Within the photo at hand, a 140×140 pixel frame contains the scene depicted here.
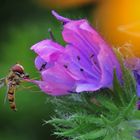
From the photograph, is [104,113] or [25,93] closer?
[104,113]

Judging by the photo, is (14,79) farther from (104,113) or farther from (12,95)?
(104,113)

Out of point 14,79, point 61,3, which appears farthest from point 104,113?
point 61,3

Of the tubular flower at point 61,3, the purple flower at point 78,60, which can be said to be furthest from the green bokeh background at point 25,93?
the purple flower at point 78,60

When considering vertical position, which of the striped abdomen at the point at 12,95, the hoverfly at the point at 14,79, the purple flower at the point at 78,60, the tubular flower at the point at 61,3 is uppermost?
the tubular flower at the point at 61,3

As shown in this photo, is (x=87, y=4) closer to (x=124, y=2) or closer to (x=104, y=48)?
(x=124, y=2)

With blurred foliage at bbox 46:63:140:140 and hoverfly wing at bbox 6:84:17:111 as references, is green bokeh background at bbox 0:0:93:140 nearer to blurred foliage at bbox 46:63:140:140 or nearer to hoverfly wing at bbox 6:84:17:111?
hoverfly wing at bbox 6:84:17:111

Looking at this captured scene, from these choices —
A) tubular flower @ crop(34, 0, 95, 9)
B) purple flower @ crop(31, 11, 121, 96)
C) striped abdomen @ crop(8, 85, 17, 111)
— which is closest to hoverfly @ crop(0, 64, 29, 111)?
striped abdomen @ crop(8, 85, 17, 111)

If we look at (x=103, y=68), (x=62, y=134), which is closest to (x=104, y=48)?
(x=103, y=68)

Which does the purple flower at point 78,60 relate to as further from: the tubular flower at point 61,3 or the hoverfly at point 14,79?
the tubular flower at point 61,3
